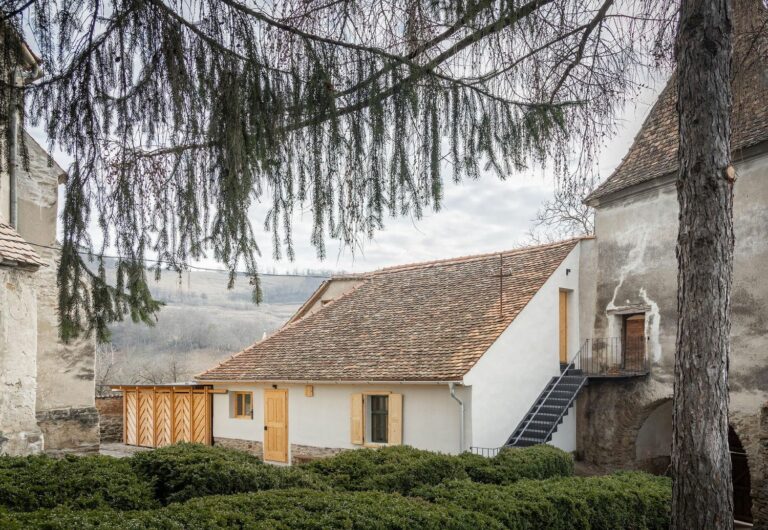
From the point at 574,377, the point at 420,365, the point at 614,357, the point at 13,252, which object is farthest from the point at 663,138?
the point at 13,252

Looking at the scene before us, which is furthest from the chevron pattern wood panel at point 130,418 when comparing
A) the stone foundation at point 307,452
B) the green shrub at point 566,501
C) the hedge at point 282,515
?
the hedge at point 282,515

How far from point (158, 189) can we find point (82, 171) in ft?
1.43

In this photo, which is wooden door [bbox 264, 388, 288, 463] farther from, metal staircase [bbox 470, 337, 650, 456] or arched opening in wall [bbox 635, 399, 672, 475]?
arched opening in wall [bbox 635, 399, 672, 475]

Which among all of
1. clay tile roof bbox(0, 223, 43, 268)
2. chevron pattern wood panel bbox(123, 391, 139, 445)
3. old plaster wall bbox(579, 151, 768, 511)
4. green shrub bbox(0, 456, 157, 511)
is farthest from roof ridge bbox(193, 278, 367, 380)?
green shrub bbox(0, 456, 157, 511)

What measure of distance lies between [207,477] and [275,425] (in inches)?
432

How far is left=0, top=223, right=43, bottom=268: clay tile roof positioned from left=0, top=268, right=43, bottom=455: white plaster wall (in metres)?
0.13

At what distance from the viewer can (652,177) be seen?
46.9 feet

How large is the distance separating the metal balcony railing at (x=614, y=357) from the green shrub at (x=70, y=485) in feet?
36.3

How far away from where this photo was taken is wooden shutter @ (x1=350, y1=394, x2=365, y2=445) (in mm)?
15523

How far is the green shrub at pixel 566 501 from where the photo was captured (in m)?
6.41

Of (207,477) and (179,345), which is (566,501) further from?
(179,345)

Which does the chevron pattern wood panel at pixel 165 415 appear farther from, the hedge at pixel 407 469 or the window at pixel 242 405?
the hedge at pixel 407 469

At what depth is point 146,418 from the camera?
73.0 feet

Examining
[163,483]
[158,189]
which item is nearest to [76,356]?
[163,483]
